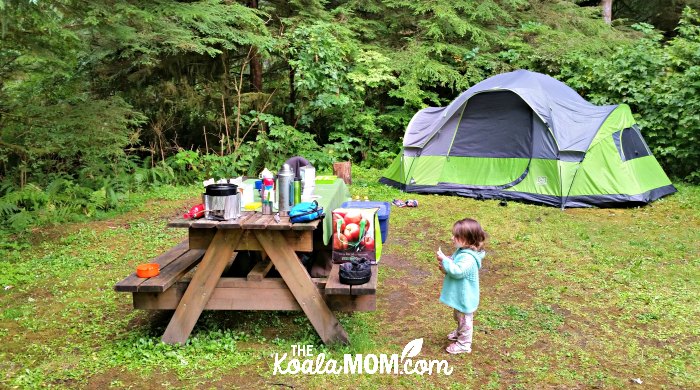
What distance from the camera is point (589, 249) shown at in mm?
5539

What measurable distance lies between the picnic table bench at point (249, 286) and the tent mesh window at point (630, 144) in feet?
18.1

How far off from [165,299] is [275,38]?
7.12 metres

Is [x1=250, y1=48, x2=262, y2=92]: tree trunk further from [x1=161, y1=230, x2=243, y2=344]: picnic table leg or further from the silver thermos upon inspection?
[x1=161, y1=230, x2=243, y2=344]: picnic table leg

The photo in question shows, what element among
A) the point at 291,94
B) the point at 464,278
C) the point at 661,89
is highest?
the point at 661,89

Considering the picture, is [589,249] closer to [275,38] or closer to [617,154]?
[617,154]

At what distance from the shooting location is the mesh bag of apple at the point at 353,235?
11.3 feet

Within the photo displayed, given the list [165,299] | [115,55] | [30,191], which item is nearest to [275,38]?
[115,55]

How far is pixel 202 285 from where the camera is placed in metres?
3.35

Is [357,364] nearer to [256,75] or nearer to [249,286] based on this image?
[249,286]

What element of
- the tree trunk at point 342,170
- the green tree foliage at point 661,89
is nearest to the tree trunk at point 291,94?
the tree trunk at point 342,170

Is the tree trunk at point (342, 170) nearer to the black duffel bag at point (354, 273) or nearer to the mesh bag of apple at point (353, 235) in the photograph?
the mesh bag of apple at point (353, 235)

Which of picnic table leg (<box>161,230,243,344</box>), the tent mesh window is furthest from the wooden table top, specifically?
the tent mesh window

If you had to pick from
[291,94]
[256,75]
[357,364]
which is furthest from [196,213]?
[291,94]

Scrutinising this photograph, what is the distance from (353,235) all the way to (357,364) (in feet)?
2.64
